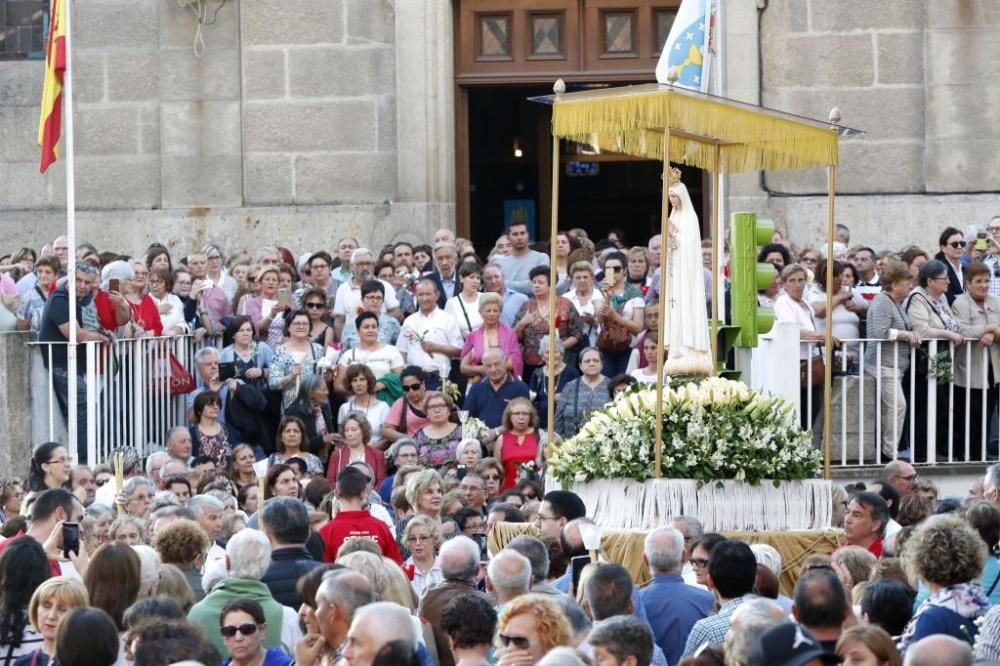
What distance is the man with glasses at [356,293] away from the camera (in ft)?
62.9

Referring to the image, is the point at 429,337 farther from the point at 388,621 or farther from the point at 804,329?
the point at 388,621

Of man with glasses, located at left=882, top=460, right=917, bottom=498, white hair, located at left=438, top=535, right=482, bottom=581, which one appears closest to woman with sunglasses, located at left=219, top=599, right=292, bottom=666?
white hair, located at left=438, top=535, right=482, bottom=581

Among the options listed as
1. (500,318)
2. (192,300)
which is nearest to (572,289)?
(500,318)

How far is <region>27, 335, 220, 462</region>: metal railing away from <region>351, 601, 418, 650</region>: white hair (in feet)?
31.9

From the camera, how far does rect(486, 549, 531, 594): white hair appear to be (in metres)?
10.0

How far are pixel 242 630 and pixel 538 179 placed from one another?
19305 mm

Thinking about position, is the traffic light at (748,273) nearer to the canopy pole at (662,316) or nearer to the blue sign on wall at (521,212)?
the canopy pole at (662,316)

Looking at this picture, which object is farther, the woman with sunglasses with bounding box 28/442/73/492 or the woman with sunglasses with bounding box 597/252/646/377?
the woman with sunglasses with bounding box 597/252/646/377

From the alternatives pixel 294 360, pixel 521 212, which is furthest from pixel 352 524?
pixel 521 212

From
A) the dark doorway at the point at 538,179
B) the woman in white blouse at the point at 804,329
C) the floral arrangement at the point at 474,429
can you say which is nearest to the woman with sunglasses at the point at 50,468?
the floral arrangement at the point at 474,429

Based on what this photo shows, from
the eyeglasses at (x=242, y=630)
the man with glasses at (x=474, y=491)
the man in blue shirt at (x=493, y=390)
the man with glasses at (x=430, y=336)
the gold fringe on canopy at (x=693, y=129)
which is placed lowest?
the man with glasses at (x=474, y=491)

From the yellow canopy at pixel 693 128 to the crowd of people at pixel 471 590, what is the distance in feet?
7.59

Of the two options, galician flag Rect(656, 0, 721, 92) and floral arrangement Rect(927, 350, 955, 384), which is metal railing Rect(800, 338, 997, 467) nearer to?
floral arrangement Rect(927, 350, 955, 384)

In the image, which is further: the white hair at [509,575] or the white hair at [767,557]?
the white hair at [767,557]
